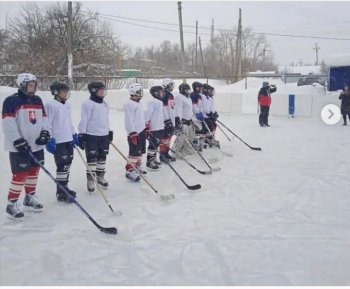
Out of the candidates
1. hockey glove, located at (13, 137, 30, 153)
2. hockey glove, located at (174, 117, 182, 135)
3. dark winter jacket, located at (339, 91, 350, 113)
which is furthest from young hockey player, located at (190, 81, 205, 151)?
dark winter jacket, located at (339, 91, 350, 113)

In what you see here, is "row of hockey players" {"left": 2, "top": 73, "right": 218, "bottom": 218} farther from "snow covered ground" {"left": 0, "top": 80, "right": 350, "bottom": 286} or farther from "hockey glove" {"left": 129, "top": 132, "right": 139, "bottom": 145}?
"snow covered ground" {"left": 0, "top": 80, "right": 350, "bottom": 286}

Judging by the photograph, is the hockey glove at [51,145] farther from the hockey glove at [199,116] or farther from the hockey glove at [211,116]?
the hockey glove at [211,116]

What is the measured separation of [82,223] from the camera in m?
3.90

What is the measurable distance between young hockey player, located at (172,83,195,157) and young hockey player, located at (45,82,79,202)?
107 inches

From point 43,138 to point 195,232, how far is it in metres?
1.82

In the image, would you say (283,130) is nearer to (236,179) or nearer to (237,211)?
(236,179)

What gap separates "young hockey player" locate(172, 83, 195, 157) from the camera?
6992 mm

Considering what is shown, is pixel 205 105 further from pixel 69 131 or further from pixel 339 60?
pixel 339 60

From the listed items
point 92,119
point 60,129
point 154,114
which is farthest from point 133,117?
point 60,129

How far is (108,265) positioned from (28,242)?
2.95ft

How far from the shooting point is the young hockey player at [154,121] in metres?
6.20

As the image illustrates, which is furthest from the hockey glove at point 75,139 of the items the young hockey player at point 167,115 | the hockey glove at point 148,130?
the young hockey player at point 167,115

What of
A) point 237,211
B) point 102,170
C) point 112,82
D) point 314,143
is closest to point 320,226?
point 237,211

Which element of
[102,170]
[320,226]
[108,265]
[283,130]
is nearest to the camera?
[108,265]
